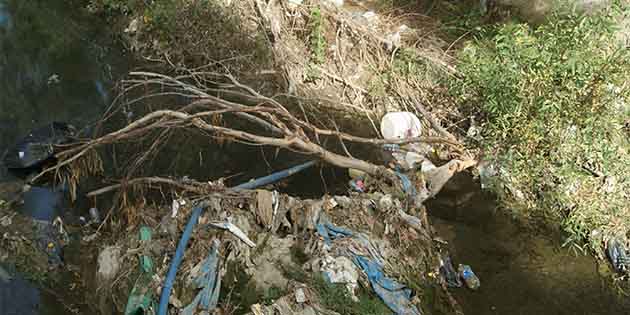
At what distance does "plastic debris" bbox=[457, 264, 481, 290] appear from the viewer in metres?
3.91

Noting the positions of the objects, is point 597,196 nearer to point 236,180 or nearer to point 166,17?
point 236,180

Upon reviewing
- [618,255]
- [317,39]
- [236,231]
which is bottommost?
[618,255]

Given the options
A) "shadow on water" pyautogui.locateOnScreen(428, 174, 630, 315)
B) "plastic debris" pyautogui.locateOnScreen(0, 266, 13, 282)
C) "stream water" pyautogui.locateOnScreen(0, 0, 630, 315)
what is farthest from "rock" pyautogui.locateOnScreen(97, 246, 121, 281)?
"shadow on water" pyautogui.locateOnScreen(428, 174, 630, 315)

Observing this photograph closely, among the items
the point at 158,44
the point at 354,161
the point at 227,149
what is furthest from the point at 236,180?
the point at 158,44

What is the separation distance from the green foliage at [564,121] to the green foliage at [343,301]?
175 cm

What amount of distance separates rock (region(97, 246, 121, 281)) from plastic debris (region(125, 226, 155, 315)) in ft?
0.94

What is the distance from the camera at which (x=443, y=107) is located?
5.56 metres

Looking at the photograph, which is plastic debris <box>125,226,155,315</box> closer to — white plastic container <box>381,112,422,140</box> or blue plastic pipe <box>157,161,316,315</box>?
blue plastic pipe <box>157,161,316,315</box>

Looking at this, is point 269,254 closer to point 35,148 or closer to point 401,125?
point 401,125

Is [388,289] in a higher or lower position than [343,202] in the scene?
lower

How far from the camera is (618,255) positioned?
155 inches

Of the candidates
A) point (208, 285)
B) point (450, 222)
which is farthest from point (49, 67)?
point (450, 222)

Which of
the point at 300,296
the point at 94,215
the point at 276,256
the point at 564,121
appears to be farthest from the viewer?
the point at 94,215

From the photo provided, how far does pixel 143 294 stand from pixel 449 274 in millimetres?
2250
